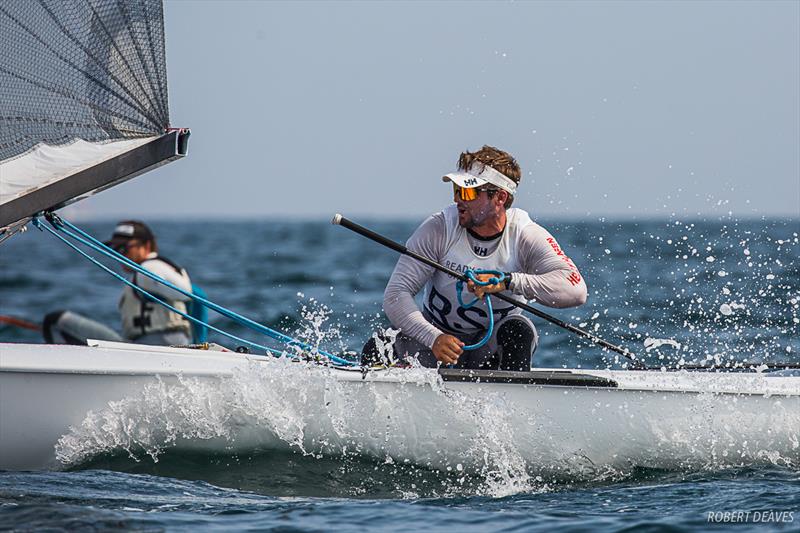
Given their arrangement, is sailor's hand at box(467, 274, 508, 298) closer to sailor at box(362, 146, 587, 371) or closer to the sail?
sailor at box(362, 146, 587, 371)

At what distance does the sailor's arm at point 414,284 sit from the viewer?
4.38m

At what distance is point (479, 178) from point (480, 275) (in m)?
0.36

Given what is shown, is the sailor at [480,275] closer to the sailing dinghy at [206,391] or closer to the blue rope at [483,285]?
the blue rope at [483,285]

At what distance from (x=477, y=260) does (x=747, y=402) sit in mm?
1117

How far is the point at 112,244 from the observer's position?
6.54m

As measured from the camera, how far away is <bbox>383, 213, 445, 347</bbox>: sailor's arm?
14.4ft

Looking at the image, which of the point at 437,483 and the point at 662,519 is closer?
the point at 662,519

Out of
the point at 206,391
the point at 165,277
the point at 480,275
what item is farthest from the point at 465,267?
the point at 165,277

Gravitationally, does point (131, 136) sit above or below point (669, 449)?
above

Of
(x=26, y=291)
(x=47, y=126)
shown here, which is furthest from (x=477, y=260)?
(x=26, y=291)

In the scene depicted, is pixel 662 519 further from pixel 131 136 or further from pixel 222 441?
pixel 131 136

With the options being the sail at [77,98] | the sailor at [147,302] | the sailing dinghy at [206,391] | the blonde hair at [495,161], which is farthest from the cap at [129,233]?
the blonde hair at [495,161]

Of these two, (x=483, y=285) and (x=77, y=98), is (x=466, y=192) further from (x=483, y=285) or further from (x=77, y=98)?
(x=77, y=98)

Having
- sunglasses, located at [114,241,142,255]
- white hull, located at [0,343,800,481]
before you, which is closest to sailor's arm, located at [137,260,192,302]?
sunglasses, located at [114,241,142,255]
